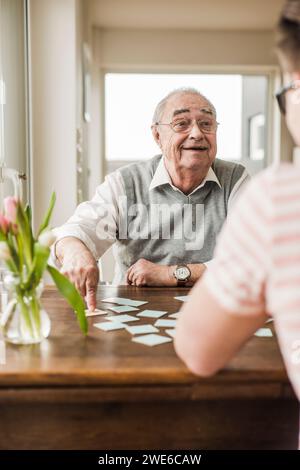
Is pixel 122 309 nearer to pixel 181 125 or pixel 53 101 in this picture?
pixel 181 125

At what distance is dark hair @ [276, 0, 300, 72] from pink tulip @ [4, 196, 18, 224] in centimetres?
66

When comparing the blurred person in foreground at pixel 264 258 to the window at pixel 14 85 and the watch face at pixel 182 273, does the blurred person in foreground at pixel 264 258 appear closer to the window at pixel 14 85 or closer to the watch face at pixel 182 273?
the watch face at pixel 182 273

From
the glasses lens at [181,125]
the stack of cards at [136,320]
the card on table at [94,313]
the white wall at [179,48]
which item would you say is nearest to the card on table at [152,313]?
the stack of cards at [136,320]

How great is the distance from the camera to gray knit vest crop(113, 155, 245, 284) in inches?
89.0

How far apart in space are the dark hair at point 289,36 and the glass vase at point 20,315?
730 mm

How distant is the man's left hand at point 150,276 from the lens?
194cm

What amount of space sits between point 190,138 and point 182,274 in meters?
0.66

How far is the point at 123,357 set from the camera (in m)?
1.08

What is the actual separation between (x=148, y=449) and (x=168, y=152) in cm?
154

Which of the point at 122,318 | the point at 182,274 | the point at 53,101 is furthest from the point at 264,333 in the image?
the point at 53,101

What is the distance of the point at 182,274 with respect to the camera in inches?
77.2

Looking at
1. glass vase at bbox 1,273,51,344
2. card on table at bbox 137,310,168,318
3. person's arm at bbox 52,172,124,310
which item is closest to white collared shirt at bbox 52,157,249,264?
person's arm at bbox 52,172,124,310
